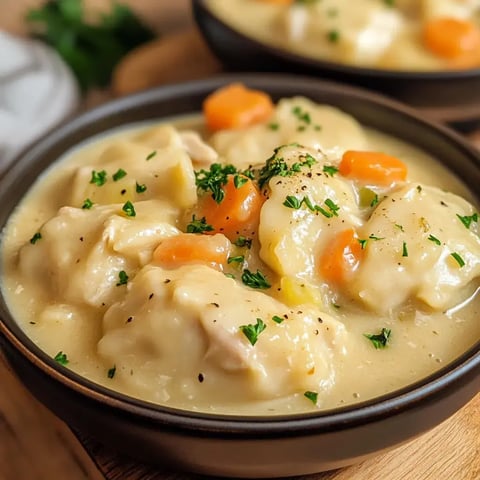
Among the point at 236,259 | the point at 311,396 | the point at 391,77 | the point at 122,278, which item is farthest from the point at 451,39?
the point at 311,396

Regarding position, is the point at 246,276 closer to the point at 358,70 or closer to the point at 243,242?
the point at 243,242

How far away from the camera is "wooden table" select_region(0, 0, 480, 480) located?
239 cm

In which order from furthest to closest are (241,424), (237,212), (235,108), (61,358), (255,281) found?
(235,108), (237,212), (255,281), (61,358), (241,424)

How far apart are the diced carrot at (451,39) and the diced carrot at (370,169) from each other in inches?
56.9

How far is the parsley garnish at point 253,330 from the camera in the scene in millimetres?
2188

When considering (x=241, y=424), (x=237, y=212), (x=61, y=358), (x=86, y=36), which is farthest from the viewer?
(x=86, y=36)

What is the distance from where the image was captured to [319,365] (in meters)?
2.24

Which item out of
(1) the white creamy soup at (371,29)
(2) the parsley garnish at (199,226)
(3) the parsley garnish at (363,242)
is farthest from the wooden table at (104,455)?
(1) the white creamy soup at (371,29)

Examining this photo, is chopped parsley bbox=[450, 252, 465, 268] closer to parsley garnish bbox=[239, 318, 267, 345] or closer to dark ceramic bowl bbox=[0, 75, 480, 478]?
dark ceramic bowl bbox=[0, 75, 480, 478]

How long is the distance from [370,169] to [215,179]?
500 mm

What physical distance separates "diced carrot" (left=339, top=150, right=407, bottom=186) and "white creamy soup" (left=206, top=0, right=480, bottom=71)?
129cm

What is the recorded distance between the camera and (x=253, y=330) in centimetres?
220

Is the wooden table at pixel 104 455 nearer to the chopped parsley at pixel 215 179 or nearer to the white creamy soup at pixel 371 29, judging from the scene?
the chopped parsley at pixel 215 179

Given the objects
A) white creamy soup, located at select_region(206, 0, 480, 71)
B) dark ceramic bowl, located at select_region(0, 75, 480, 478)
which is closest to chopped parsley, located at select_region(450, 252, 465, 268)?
dark ceramic bowl, located at select_region(0, 75, 480, 478)
